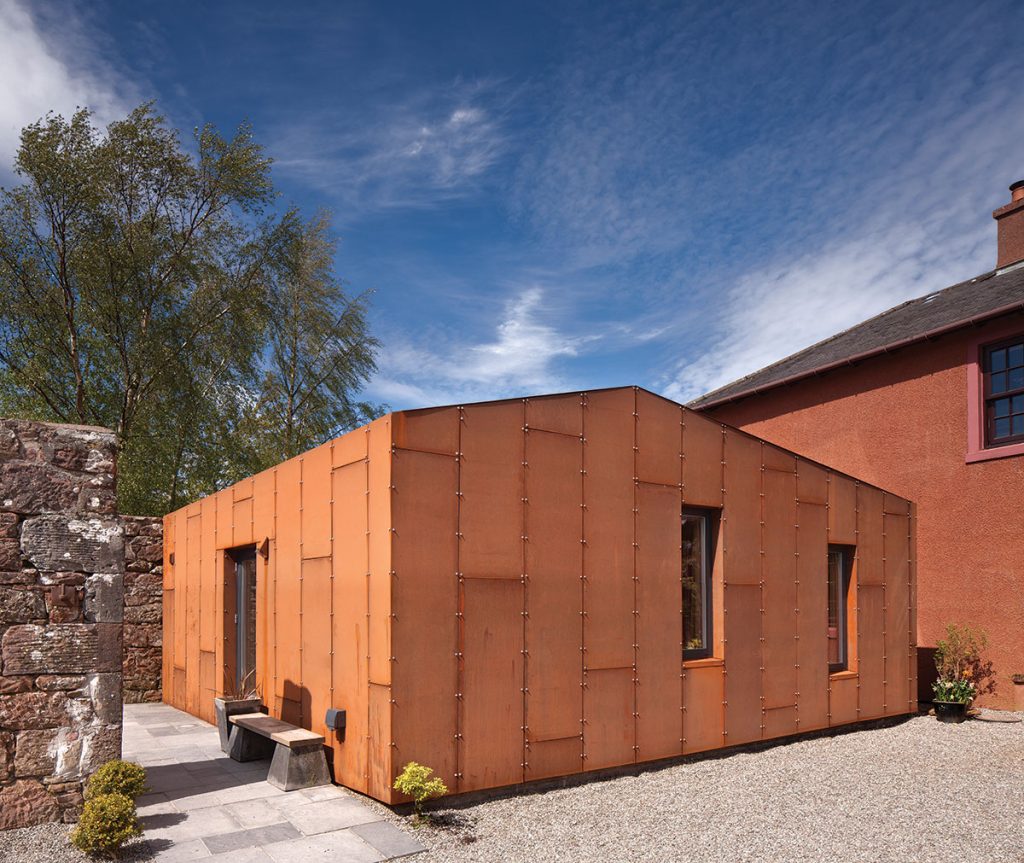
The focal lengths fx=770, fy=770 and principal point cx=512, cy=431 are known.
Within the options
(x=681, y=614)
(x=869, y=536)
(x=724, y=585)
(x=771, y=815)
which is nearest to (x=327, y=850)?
(x=771, y=815)

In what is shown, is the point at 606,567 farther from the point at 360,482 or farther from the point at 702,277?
the point at 702,277

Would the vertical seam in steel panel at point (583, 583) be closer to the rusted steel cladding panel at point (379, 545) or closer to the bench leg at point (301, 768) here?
the rusted steel cladding panel at point (379, 545)

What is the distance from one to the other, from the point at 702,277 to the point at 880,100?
6214mm

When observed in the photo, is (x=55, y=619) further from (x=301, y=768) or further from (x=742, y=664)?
Result: (x=742, y=664)

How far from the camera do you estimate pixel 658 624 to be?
696 centimetres

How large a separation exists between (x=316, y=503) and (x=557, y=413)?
2.27 metres

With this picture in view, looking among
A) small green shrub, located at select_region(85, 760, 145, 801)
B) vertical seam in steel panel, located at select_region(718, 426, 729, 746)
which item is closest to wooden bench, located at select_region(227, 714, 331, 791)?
small green shrub, located at select_region(85, 760, 145, 801)

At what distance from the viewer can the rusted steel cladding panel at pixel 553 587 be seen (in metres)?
6.10

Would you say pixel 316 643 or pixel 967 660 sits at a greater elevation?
pixel 316 643

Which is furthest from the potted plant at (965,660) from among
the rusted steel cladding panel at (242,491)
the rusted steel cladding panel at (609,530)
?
the rusted steel cladding panel at (242,491)

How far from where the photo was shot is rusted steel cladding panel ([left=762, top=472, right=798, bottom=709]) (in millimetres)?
7895

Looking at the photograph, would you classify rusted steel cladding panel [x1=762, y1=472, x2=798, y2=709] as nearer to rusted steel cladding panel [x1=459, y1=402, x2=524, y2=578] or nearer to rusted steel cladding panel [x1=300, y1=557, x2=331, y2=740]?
rusted steel cladding panel [x1=459, y1=402, x2=524, y2=578]

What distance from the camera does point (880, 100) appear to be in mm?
9703

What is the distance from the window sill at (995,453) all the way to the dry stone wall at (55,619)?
10.2 meters
